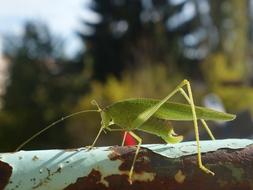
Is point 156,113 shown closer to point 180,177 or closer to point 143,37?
point 180,177

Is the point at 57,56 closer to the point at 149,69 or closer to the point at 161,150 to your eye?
the point at 149,69

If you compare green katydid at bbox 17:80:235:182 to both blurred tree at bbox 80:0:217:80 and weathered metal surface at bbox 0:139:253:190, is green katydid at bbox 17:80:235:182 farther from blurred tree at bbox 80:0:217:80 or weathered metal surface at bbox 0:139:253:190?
blurred tree at bbox 80:0:217:80

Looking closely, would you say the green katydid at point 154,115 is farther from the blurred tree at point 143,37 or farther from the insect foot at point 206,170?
the blurred tree at point 143,37

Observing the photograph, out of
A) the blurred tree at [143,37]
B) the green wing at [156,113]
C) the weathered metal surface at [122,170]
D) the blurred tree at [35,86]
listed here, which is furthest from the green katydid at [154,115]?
the blurred tree at [143,37]

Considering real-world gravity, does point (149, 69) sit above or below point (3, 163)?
below

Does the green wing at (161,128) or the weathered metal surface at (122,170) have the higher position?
the weathered metal surface at (122,170)

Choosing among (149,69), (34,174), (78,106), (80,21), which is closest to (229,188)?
(34,174)

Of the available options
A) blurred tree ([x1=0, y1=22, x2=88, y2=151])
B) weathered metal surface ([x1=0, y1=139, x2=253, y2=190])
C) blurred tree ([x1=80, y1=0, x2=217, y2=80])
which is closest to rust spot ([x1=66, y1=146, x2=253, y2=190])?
weathered metal surface ([x1=0, y1=139, x2=253, y2=190])

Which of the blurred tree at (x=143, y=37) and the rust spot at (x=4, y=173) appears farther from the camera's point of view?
the blurred tree at (x=143, y=37)
